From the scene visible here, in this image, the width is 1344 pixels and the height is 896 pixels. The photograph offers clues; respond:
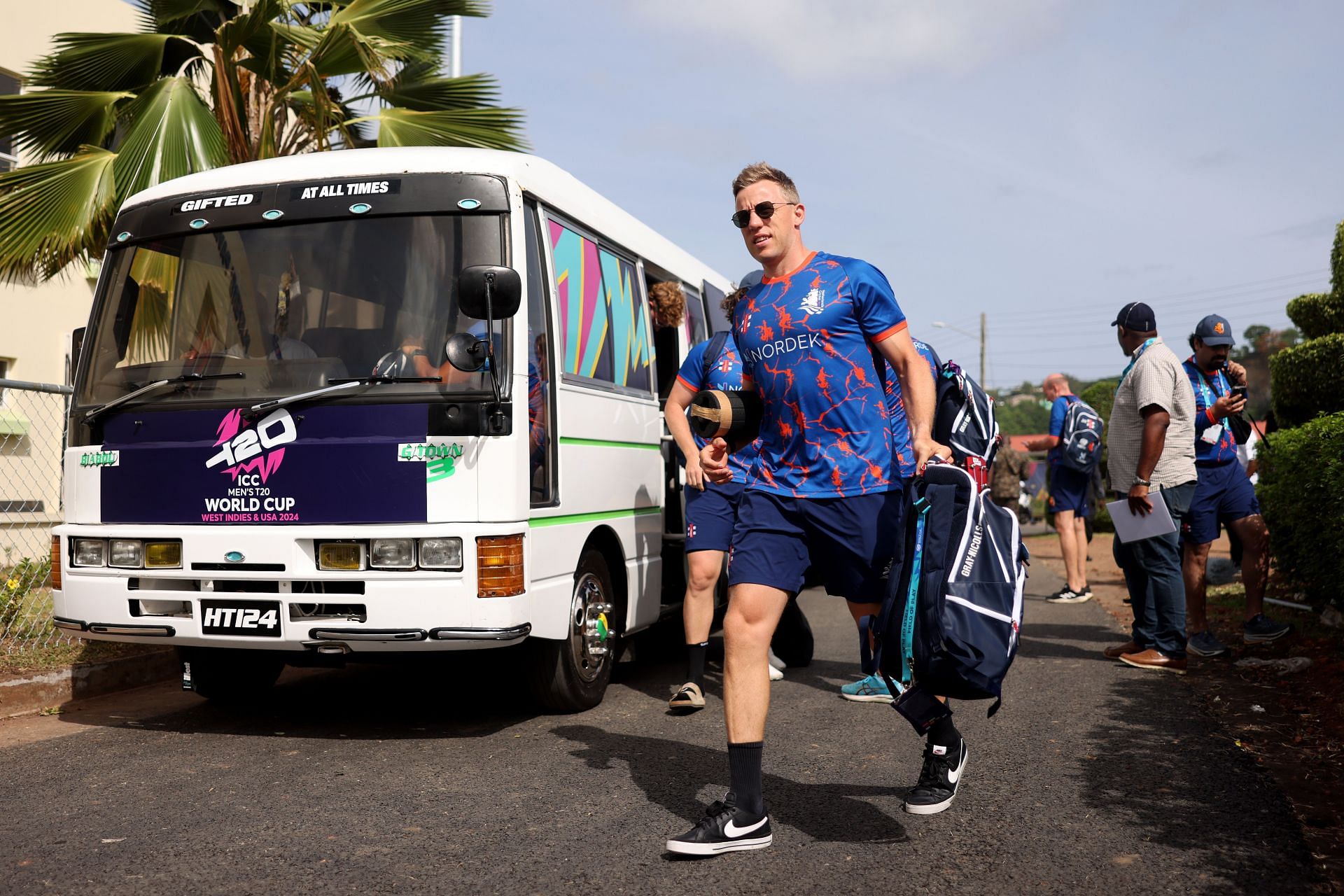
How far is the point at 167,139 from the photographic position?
936cm

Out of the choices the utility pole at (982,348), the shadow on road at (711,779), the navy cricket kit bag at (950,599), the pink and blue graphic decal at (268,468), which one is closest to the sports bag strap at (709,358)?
the pink and blue graphic decal at (268,468)

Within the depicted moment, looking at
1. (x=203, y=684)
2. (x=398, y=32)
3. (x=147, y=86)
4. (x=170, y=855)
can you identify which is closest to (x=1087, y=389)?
(x=398, y=32)

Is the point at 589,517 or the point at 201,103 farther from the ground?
the point at 201,103

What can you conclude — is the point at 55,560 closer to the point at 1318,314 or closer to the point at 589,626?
the point at 589,626

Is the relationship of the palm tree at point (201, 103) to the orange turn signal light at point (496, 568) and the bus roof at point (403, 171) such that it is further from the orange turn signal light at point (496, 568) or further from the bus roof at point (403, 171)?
the orange turn signal light at point (496, 568)

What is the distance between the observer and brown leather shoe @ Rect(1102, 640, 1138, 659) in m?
7.30

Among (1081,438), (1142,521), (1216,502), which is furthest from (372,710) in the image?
(1081,438)

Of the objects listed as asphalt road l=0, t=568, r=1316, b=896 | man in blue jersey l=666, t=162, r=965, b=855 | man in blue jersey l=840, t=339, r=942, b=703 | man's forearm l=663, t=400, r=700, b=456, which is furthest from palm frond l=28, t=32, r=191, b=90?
man in blue jersey l=840, t=339, r=942, b=703

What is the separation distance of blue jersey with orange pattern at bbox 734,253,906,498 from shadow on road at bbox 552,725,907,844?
108 cm

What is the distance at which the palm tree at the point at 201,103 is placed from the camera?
9.17 m

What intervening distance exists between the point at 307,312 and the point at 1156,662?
499 cm

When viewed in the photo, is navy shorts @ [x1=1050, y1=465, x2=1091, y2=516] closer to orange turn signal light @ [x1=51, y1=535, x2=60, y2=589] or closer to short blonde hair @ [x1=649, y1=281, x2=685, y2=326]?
short blonde hair @ [x1=649, y1=281, x2=685, y2=326]

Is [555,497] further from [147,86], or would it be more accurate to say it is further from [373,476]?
[147,86]

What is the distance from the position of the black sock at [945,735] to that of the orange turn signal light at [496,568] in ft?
6.18
